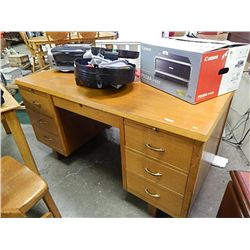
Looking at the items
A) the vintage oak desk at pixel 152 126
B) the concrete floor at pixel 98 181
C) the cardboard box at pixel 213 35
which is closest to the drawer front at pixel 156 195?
the vintage oak desk at pixel 152 126

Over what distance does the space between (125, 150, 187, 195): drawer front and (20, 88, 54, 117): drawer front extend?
2.00ft

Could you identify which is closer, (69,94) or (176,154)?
(176,154)

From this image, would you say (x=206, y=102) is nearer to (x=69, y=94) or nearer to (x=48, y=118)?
(x=69, y=94)

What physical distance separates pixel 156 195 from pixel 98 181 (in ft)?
1.83

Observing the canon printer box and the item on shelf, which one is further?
the item on shelf

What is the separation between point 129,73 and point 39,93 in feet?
2.02

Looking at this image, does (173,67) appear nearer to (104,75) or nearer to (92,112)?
(104,75)

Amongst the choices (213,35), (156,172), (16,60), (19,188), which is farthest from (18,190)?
(16,60)

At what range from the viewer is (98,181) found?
1.48 m

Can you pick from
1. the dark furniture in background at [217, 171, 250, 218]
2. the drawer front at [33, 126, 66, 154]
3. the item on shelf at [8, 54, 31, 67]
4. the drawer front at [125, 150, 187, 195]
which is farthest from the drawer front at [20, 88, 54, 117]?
the item on shelf at [8, 54, 31, 67]

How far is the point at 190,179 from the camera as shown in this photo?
2.83 feet

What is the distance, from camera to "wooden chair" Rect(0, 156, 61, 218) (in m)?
0.79

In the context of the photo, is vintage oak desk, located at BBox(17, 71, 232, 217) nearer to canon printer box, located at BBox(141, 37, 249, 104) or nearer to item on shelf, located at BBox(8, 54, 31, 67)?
canon printer box, located at BBox(141, 37, 249, 104)
